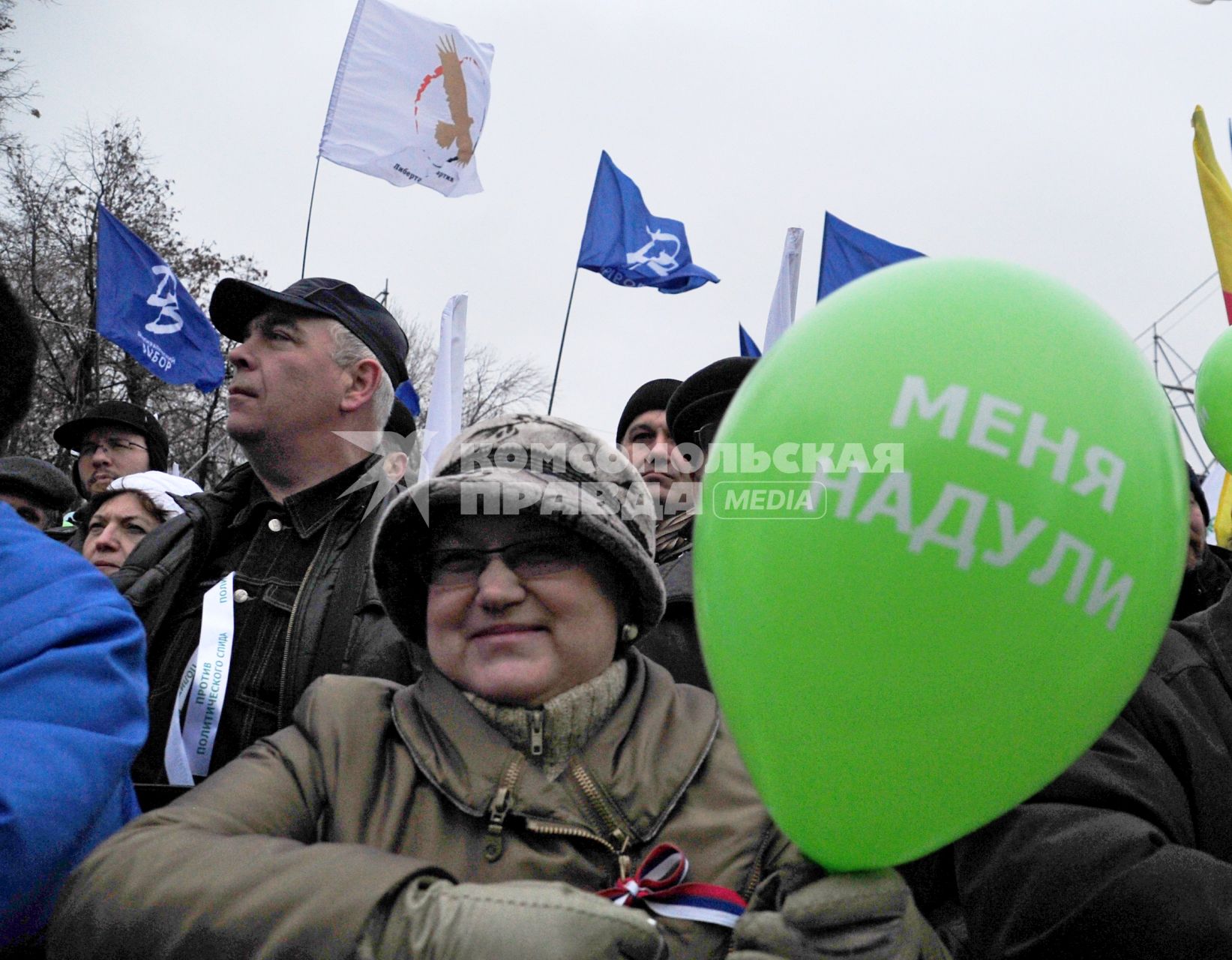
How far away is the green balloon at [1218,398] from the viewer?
233cm

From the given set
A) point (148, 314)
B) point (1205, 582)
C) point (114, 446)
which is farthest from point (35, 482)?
point (148, 314)

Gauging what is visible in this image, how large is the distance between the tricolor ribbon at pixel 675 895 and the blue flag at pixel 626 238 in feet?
25.9

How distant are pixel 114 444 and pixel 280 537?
110 inches

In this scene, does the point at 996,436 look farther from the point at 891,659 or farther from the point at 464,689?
the point at 464,689

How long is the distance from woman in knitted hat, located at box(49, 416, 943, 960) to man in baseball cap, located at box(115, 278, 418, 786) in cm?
65

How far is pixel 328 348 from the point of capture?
309cm

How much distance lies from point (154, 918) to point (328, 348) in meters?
2.00

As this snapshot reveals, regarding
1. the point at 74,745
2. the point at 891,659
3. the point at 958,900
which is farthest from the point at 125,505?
the point at 891,659

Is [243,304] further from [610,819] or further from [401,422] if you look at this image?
[610,819]

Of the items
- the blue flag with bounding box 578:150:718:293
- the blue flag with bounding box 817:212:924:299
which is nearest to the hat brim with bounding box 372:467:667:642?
the blue flag with bounding box 817:212:924:299

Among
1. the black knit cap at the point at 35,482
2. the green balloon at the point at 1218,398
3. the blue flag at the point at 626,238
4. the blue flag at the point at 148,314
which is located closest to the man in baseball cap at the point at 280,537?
the black knit cap at the point at 35,482

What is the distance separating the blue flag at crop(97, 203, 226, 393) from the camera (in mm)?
8492

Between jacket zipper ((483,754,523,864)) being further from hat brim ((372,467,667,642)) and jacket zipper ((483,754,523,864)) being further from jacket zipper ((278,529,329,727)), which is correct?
jacket zipper ((278,529,329,727))
